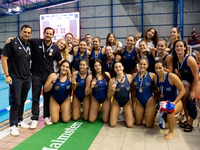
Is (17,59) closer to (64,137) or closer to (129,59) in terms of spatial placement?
(64,137)

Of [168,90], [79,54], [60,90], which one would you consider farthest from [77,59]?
[168,90]

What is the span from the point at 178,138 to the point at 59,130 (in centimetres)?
251

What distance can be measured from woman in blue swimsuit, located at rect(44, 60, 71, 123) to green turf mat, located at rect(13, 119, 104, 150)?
246 millimetres

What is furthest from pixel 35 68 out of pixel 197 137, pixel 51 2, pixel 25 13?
pixel 25 13

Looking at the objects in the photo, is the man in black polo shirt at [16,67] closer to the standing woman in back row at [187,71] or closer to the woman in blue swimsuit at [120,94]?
the woman in blue swimsuit at [120,94]

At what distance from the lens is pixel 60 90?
15.3ft

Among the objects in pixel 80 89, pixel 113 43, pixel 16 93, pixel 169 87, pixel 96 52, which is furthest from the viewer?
pixel 113 43

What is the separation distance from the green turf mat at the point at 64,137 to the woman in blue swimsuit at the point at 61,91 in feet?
0.81

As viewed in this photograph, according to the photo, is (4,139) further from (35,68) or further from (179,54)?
(179,54)

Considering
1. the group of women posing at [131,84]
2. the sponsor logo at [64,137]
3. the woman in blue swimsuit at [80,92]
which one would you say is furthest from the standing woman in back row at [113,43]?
the sponsor logo at [64,137]

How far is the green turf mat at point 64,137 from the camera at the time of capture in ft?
11.4

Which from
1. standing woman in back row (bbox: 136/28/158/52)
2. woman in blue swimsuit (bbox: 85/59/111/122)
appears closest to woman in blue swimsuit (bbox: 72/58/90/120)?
woman in blue swimsuit (bbox: 85/59/111/122)

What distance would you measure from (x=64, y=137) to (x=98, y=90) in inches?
56.5

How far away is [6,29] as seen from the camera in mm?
23438
